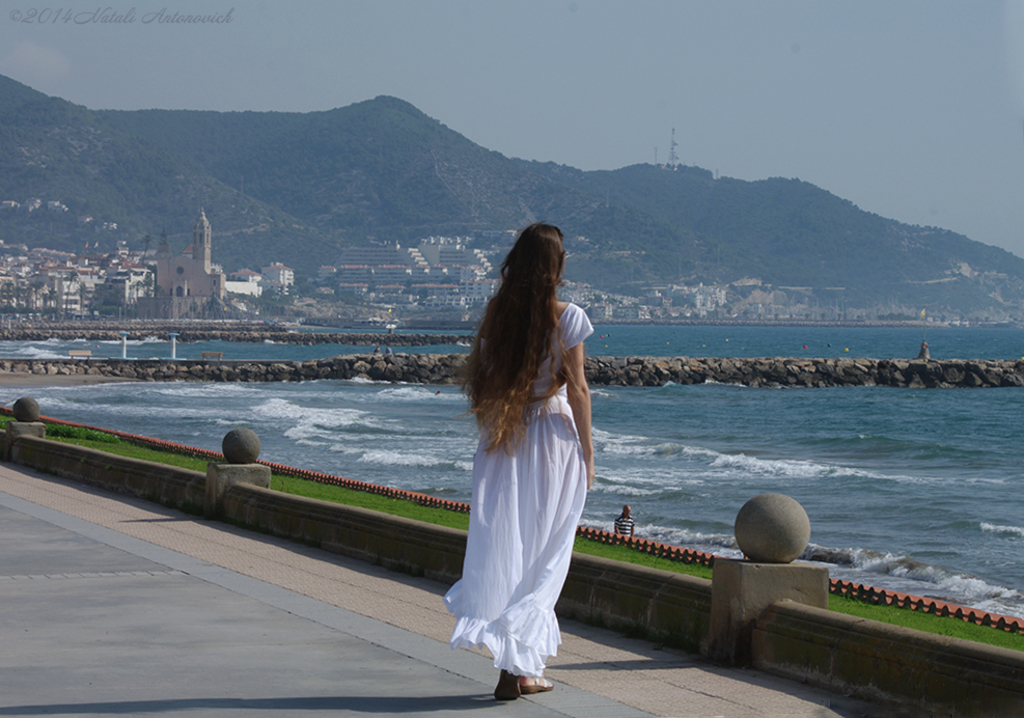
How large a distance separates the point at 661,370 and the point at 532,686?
2401 inches

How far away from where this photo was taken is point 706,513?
1777 cm

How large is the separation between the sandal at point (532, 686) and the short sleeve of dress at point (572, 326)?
148 cm

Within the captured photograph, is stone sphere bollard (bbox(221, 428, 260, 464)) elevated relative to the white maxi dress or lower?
lower

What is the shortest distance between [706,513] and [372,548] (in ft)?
32.6

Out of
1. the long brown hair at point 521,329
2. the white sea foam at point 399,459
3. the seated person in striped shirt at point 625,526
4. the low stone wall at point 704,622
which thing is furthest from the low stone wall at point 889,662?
the white sea foam at point 399,459

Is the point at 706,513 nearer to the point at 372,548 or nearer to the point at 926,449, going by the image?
the point at 372,548

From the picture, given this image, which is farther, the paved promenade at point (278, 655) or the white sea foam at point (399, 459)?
the white sea foam at point (399, 459)

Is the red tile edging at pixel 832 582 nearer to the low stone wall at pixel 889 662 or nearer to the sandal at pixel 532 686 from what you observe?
the low stone wall at pixel 889 662

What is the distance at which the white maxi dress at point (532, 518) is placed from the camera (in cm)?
489

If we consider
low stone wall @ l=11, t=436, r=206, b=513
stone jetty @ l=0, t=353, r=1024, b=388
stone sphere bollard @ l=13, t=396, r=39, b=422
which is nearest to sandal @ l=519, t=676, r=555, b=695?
low stone wall @ l=11, t=436, r=206, b=513

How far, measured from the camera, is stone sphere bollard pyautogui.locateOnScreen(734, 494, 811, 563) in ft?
18.8

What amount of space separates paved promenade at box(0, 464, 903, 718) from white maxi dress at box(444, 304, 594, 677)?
437 mm

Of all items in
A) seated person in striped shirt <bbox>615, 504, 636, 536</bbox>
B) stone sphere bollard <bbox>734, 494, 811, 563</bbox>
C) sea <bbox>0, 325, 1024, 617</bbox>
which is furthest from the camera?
sea <bbox>0, 325, 1024, 617</bbox>

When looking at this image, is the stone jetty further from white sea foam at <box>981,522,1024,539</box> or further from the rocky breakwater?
white sea foam at <box>981,522,1024,539</box>
